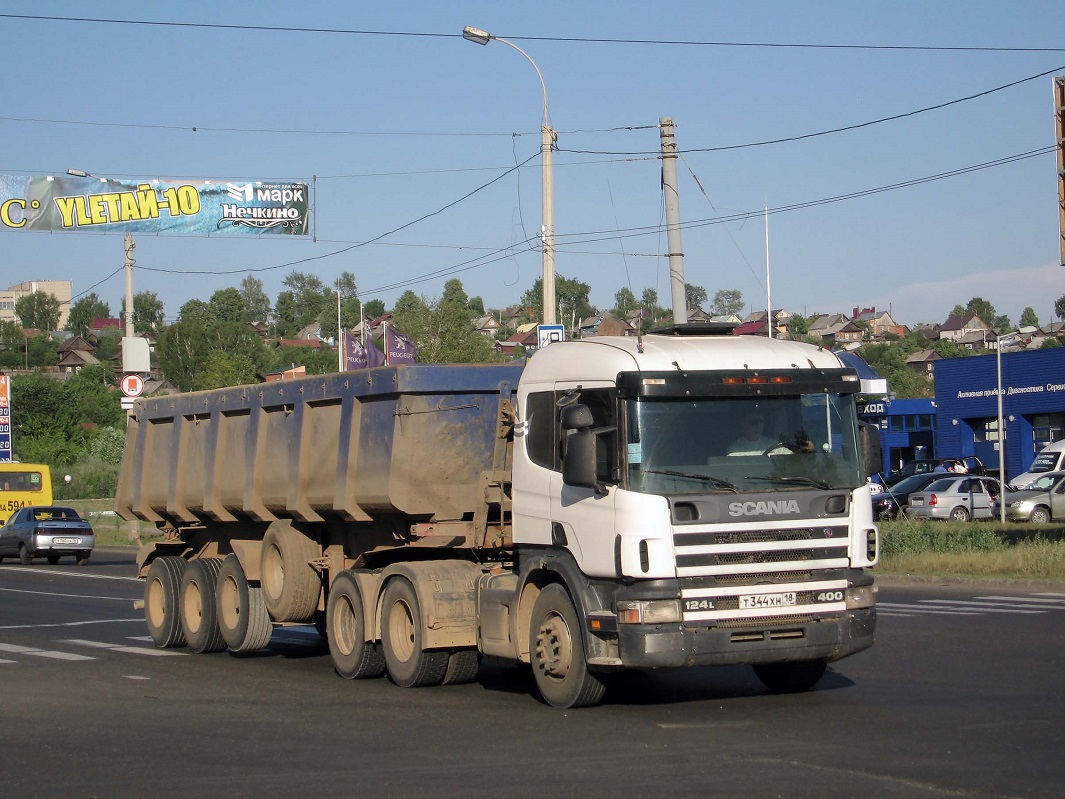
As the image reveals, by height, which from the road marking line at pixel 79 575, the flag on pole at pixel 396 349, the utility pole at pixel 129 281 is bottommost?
the road marking line at pixel 79 575

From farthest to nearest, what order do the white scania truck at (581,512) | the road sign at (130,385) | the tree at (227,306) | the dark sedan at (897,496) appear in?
the tree at (227,306)
the dark sedan at (897,496)
the road sign at (130,385)
the white scania truck at (581,512)

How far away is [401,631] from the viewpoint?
12.1 m

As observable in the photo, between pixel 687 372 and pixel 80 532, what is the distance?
1185 inches

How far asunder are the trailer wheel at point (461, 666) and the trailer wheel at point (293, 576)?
2.18 meters

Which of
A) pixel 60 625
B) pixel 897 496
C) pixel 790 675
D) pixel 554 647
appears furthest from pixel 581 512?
pixel 897 496

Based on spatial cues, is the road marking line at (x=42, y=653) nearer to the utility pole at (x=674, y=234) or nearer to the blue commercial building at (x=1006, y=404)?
the utility pole at (x=674, y=234)

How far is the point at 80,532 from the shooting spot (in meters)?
36.6

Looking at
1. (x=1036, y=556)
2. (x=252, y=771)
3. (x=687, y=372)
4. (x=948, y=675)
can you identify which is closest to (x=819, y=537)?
(x=687, y=372)

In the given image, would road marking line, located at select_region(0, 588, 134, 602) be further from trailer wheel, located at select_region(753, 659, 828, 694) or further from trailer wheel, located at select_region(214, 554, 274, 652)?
trailer wheel, located at select_region(753, 659, 828, 694)

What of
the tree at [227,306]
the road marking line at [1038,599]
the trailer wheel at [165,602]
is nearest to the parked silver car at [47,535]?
the trailer wheel at [165,602]

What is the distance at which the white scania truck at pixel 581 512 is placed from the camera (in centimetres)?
954

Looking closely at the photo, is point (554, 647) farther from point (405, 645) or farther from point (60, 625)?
point (60, 625)

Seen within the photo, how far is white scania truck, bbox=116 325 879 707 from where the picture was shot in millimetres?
9539

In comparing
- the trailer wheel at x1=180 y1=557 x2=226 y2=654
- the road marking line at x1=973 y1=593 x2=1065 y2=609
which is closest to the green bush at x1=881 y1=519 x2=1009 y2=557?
the road marking line at x1=973 y1=593 x2=1065 y2=609
